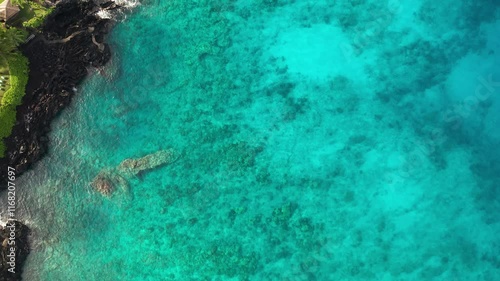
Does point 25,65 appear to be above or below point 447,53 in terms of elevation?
above

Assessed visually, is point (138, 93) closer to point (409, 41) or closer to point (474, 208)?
point (409, 41)

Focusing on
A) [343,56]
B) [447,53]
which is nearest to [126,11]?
[343,56]

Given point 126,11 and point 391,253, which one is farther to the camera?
point 126,11

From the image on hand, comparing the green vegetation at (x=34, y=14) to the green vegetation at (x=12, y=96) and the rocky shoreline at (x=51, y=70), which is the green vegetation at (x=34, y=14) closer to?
the rocky shoreline at (x=51, y=70)

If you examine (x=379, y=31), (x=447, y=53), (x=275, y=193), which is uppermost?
(x=379, y=31)

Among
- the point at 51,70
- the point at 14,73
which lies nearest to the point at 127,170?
the point at 51,70

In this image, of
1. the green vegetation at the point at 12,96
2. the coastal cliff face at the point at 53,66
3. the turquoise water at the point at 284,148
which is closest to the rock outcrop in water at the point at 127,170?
the turquoise water at the point at 284,148
